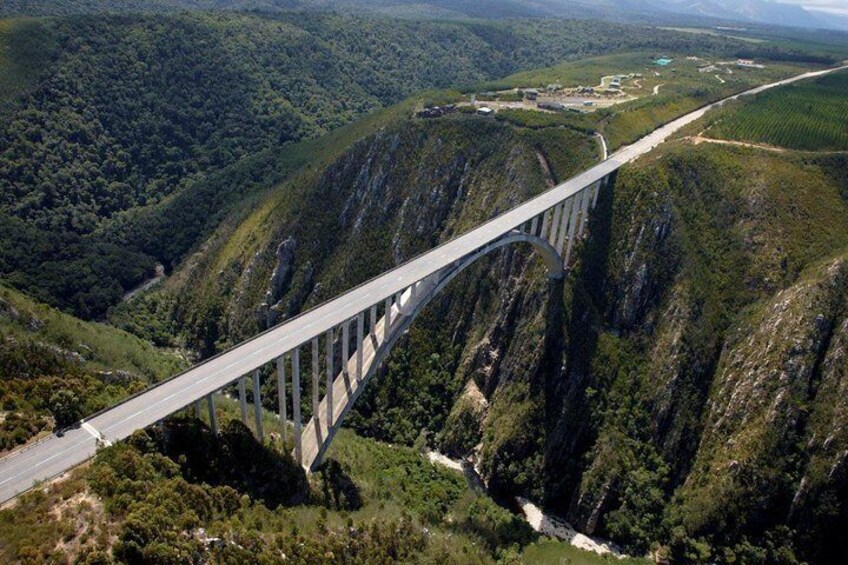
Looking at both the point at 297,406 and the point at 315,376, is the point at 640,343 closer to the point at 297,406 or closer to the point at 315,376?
the point at 315,376

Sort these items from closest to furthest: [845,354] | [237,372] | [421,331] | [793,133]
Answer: [237,372] < [845,354] < [421,331] < [793,133]

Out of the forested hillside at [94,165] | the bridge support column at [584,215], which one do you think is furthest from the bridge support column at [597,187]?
the forested hillside at [94,165]

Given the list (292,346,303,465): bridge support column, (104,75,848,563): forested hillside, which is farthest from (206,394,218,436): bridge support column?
(104,75,848,563): forested hillside

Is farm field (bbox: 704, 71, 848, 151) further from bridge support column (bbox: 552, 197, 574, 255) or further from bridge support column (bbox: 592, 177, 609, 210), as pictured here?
bridge support column (bbox: 552, 197, 574, 255)

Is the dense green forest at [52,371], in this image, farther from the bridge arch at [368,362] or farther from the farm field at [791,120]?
the farm field at [791,120]

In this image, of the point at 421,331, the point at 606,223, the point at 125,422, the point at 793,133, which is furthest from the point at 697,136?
the point at 125,422

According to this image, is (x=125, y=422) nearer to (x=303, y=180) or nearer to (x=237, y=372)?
(x=237, y=372)

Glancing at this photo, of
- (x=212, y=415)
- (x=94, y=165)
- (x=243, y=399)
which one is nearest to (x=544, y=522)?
(x=243, y=399)
